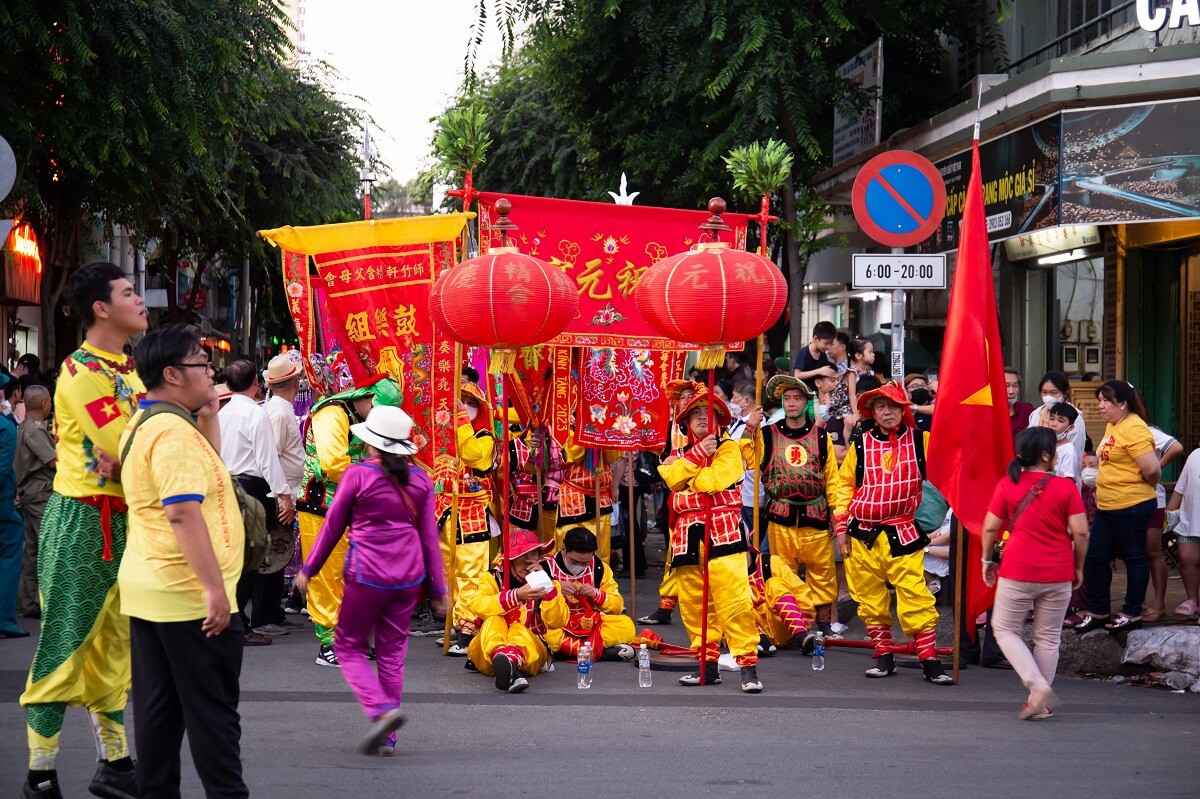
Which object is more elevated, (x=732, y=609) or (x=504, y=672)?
(x=732, y=609)

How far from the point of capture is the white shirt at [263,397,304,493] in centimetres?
1004

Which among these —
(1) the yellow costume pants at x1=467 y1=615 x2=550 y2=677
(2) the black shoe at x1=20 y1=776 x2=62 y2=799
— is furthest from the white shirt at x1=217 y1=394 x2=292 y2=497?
(2) the black shoe at x1=20 y1=776 x2=62 y2=799

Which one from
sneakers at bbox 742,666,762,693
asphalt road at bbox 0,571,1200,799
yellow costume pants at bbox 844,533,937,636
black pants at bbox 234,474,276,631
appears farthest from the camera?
black pants at bbox 234,474,276,631

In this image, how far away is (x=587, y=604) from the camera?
9.16 m

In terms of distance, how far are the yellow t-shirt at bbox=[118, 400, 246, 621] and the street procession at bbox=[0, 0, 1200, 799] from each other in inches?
0.7

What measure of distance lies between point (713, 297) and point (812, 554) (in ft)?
8.69

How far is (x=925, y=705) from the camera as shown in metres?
8.02

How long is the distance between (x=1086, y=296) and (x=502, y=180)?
13538 mm

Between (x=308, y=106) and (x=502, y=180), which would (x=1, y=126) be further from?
(x=502, y=180)

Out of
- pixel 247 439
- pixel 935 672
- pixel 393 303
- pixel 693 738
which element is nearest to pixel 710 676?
pixel 935 672

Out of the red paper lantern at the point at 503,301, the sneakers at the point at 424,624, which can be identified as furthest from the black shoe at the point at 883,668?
the sneakers at the point at 424,624

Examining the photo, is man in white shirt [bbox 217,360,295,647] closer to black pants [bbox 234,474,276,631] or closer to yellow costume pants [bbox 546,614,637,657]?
black pants [bbox 234,474,276,631]

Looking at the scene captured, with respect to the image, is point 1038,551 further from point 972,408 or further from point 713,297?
point 713,297

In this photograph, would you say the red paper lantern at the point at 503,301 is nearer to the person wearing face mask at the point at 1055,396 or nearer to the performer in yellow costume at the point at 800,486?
the performer in yellow costume at the point at 800,486
